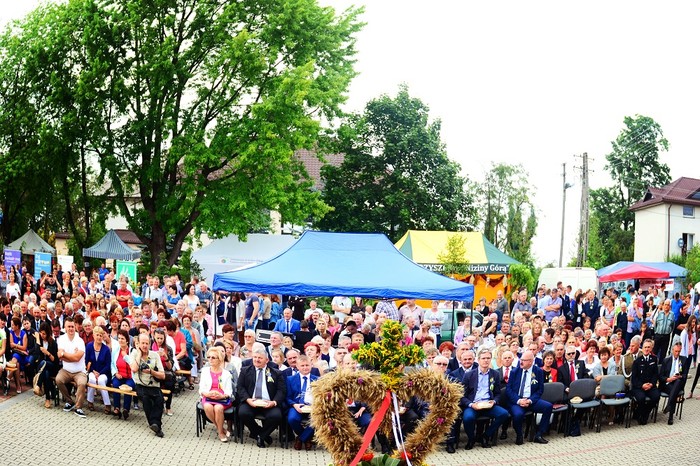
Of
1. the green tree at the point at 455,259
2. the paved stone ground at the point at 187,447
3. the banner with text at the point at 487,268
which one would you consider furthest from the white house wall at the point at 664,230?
the paved stone ground at the point at 187,447

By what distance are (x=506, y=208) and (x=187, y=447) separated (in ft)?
162

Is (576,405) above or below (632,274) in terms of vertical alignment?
below

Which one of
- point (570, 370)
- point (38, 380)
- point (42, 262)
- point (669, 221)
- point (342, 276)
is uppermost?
point (669, 221)

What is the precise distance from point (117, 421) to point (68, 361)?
4.27 feet

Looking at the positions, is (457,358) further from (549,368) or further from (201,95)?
(201,95)

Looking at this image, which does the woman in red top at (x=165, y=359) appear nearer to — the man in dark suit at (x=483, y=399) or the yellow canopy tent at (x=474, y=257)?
the man in dark suit at (x=483, y=399)

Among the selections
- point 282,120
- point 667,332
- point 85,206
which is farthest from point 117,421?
point 85,206

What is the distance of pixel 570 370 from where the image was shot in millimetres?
14914

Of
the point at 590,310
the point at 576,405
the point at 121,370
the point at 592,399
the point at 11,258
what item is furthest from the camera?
the point at 11,258

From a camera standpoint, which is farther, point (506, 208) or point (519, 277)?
point (506, 208)

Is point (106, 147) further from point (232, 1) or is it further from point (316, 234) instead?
point (316, 234)

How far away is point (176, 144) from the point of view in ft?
107

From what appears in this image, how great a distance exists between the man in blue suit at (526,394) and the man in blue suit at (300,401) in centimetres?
314

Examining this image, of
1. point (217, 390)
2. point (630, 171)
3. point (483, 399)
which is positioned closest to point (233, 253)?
point (217, 390)
